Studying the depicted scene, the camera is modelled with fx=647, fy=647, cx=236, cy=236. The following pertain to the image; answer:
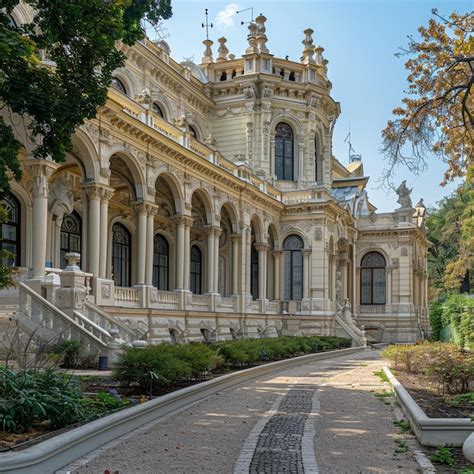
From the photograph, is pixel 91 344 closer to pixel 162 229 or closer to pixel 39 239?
pixel 39 239

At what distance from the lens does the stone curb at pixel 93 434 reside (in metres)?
6.45

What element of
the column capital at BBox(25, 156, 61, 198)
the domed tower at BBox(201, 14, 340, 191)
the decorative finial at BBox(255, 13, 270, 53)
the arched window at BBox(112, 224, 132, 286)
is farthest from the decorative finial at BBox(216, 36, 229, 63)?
the column capital at BBox(25, 156, 61, 198)

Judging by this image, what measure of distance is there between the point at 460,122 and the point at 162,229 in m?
17.2

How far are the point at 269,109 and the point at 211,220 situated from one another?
1127cm

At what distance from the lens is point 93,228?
2030 cm

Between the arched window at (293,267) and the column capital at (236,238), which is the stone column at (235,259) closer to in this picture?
the column capital at (236,238)

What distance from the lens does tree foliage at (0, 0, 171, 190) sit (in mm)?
11391

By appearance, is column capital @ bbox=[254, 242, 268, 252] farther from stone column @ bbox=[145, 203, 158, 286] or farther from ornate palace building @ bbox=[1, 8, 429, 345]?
stone column @ bbox=[145, 203, 158, 286]

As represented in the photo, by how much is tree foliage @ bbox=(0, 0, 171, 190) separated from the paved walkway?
5387 mm

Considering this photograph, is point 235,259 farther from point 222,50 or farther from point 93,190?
point 222,50

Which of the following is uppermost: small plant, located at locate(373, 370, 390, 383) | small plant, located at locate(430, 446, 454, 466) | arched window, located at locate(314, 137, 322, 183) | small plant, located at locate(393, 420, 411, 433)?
arched window, located at locate(314, 137, 322, 183)

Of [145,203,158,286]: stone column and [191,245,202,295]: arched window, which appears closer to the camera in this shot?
[145,203,158,286]: stone column

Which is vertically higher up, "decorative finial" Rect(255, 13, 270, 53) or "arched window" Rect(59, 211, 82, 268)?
"decorative finial" Rect(255, 13, 270, 53)

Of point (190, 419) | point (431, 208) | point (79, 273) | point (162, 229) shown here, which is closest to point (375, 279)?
point (162, 229)
